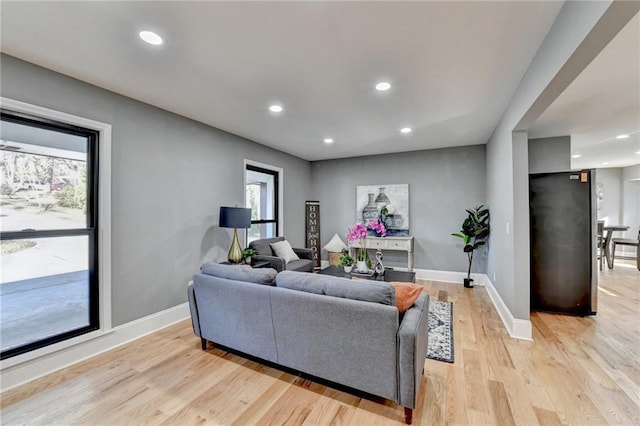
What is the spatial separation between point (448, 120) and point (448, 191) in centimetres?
193

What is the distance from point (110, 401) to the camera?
1929 millimetres

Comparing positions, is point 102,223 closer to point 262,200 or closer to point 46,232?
point 46,232

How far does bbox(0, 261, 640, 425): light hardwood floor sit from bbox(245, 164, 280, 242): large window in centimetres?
237

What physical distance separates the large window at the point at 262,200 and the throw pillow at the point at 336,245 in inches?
50.3

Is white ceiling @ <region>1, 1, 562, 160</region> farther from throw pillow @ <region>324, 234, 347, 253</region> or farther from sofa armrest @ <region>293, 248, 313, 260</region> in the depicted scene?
throw pillow @ <region>324, 234, 347, 253</region>

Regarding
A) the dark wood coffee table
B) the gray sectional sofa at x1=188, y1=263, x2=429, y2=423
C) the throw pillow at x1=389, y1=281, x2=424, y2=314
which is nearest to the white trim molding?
the dark wood coffee table

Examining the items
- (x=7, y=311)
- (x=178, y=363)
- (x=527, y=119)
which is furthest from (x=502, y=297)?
(x=7, y=311)

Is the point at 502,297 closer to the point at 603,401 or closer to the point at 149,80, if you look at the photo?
the point at 603,401

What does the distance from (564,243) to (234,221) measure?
14.1ft

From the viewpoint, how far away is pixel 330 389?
2.03 m

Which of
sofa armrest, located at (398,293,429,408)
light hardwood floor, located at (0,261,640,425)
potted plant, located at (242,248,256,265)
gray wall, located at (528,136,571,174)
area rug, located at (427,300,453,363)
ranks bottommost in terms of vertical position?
light hardwood floor, located at (0,261,640,425)

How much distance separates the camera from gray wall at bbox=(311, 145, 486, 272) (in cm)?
501

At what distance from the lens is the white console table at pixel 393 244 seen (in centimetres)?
517

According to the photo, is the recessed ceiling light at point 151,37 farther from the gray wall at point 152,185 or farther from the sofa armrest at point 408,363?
the sofa armrest at point 408,363
